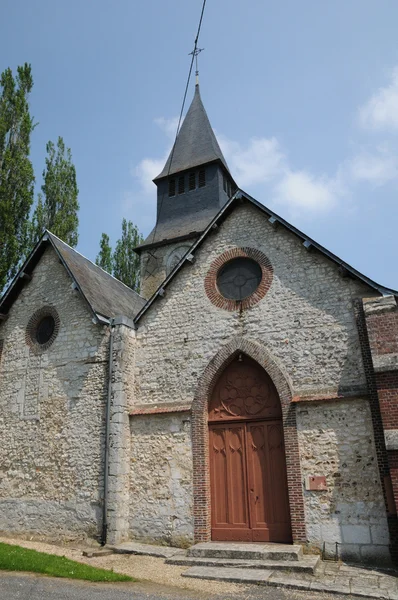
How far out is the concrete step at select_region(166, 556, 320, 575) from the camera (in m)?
7.30

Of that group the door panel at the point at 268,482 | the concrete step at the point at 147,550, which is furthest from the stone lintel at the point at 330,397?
the concrete step at the point at 147,550

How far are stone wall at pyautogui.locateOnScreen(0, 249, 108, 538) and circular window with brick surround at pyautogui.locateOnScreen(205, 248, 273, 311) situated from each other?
2.85 meters

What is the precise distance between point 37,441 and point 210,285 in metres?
5.44

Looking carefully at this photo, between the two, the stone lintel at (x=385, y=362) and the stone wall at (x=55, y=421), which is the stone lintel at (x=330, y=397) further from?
the stone wall at (x=55, y=421)

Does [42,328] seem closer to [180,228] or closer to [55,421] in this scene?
[55,421]

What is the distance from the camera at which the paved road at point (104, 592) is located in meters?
6.05

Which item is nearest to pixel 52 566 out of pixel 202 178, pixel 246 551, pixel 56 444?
pixel 246 551

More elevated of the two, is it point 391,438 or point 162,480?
point 391,438

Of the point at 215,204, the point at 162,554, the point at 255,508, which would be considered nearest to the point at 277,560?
the point at 255,508

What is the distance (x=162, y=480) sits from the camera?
9.62m

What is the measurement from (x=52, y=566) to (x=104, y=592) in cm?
153

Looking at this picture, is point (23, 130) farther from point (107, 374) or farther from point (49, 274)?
point (107, 374)

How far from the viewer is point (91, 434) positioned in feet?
33.7

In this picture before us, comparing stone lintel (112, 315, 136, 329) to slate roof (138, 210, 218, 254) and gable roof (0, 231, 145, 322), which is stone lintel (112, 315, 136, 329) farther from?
slate roof (138, 210, 218, 254)
